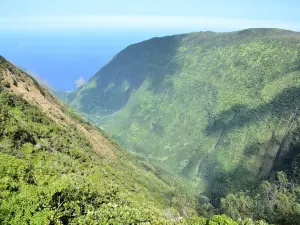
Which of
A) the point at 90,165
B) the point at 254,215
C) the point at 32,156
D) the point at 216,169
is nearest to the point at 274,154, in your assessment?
the point at 216,169

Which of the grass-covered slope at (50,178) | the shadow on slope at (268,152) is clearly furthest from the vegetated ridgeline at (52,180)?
the shadow on slope at (268,152)

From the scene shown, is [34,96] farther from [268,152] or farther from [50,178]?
[268,152]

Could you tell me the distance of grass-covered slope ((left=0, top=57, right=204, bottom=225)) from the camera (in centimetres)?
2584

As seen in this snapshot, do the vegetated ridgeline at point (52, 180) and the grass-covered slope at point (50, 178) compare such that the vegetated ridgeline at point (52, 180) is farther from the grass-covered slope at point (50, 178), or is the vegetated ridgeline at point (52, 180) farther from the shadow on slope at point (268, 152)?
the shadow on slope at point (268, 152)

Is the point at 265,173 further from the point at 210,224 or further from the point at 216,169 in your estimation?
the point at 210,224

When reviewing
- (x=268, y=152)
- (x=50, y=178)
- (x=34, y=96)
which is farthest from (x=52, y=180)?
(x=268, y=152)

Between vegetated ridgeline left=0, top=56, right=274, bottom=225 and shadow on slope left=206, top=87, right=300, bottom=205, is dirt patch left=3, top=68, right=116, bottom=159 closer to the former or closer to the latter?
vegetated ridgeline left=0, top=56, right=274, bottom=225

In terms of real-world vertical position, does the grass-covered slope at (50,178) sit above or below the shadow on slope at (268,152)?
above

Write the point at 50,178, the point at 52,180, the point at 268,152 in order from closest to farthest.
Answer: the point at 52,180 → the point at 50,178 → the point at 268,152

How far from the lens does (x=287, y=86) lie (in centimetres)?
16788

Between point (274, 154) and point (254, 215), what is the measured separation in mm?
89214

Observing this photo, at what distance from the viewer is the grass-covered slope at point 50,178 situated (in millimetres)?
25844

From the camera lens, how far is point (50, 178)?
113 ft

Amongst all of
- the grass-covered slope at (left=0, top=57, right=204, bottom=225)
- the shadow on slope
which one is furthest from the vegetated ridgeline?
the shadow on slope
